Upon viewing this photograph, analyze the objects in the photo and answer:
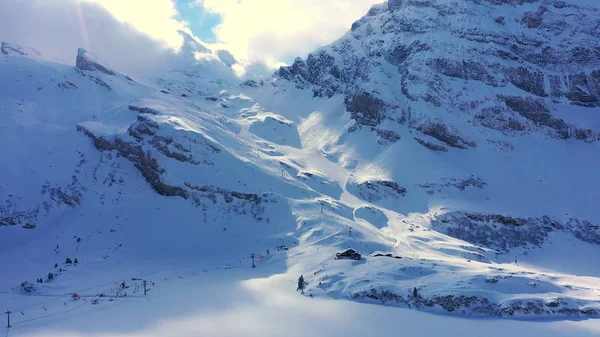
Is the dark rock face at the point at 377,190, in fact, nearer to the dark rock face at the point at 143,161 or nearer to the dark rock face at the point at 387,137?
the dark rock face at the point at 387,137

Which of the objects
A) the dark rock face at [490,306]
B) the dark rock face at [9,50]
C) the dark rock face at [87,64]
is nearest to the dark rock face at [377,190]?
the dark rock face at [490,306]

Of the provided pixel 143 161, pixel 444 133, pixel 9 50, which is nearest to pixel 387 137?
pixel 444 133

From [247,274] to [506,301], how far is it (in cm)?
2084

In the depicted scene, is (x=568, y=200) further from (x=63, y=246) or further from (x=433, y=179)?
(x=63, y=246)

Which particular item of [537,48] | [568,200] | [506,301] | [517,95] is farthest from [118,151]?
[537,48]

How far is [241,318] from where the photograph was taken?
23219 millimetres

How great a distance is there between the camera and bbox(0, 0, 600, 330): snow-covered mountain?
121 feet

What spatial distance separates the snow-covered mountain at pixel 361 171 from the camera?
37.0 m

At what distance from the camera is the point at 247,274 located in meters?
37.9

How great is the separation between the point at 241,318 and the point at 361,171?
53.6 m

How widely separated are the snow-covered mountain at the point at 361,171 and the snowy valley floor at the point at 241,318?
2.14m

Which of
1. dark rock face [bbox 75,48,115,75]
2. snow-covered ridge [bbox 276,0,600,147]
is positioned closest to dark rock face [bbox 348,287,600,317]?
snow-covered ridge [bbox 276,0,600,147]

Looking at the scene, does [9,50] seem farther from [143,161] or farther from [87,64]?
[143,161]

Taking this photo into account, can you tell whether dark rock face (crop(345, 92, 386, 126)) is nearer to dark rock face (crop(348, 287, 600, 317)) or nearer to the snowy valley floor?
the snowy valley floor
